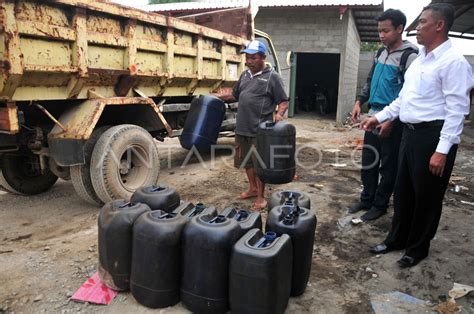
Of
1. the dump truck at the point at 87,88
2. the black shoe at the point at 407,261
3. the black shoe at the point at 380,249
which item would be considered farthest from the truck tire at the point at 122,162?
the black shoe at the point at 407,261

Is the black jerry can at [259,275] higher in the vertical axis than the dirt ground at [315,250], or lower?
higher

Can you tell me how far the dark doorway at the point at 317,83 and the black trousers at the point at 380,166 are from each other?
11177mm

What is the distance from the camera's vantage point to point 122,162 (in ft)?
13.7

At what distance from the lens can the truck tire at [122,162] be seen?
3799 mm

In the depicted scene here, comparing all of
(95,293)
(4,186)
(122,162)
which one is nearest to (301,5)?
(122,162)

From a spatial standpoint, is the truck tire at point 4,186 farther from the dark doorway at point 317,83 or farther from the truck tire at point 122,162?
the dark doorway at point 317,83

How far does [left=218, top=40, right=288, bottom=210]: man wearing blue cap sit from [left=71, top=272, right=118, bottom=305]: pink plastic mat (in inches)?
77.7

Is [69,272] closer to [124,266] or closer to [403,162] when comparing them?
[124,266]

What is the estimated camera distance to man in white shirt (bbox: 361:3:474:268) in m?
2.39

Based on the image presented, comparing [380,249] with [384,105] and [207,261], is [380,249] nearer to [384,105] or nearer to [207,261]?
[384,105]

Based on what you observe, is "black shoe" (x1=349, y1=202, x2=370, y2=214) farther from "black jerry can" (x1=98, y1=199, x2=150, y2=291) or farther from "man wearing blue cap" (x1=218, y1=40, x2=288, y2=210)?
"black jerry can" (x1=98, y1=199, x2=150, y2=291)

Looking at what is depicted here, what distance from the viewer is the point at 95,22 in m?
3.62

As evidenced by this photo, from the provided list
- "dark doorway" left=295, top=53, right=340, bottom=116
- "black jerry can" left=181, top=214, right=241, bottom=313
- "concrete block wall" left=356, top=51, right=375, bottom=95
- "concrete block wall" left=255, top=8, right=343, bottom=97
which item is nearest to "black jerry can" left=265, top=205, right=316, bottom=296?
"black jerry can" left=181, top=214, right=241, bottom=313

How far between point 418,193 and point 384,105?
1.08 metres
